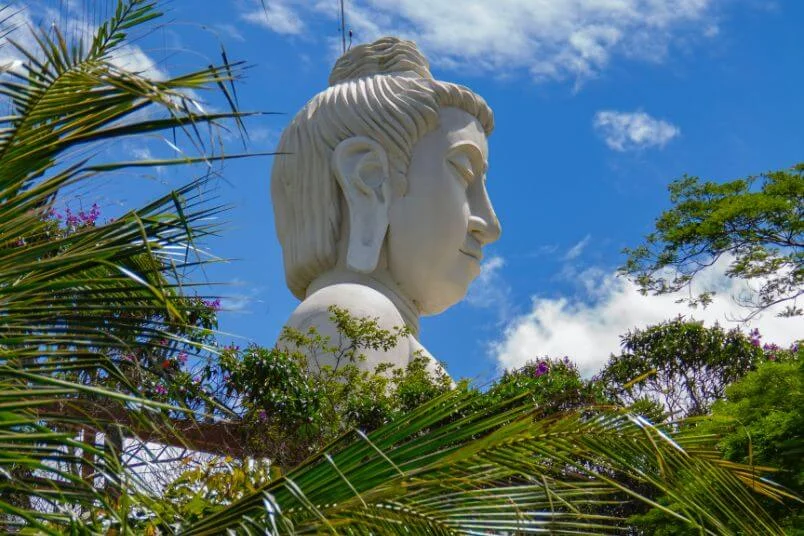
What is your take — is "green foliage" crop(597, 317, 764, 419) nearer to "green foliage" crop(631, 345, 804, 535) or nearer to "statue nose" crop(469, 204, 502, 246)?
"statue nose" crop(469, 204, 502, 246)

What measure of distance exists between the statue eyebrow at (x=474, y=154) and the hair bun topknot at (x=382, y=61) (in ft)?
3.34

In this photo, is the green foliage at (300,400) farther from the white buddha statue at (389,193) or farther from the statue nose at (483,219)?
the statue nose at (483,219)

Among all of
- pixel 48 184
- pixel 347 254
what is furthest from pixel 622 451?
pixel 347 254

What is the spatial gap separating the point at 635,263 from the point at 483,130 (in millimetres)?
4118

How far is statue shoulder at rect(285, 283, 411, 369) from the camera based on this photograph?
8.68m

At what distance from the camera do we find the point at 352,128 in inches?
386

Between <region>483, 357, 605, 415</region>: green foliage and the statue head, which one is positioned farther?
the statue head

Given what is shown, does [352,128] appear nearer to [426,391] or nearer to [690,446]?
[426,391]

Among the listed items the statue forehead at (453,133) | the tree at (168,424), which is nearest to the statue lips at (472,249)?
the statue forehead at (453,133)

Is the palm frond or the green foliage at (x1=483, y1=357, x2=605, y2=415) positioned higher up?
the green foliage at (x1=483, y1=357, x2=605, y2=415)

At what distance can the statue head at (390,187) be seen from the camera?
9727mm

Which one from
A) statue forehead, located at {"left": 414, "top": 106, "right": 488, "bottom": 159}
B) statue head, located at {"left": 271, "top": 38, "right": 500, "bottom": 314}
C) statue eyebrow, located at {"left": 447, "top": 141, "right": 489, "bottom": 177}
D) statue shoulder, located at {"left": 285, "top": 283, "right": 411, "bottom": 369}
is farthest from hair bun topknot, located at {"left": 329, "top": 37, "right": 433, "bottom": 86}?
statue shoulder, located at {"left": 285, "top": 283, "right": 411, "bottom": 369}

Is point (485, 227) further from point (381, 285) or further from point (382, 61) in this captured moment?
point (382, 61)

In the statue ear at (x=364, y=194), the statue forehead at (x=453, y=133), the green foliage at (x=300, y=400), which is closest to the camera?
the green foliage at (x=300, y=400)
